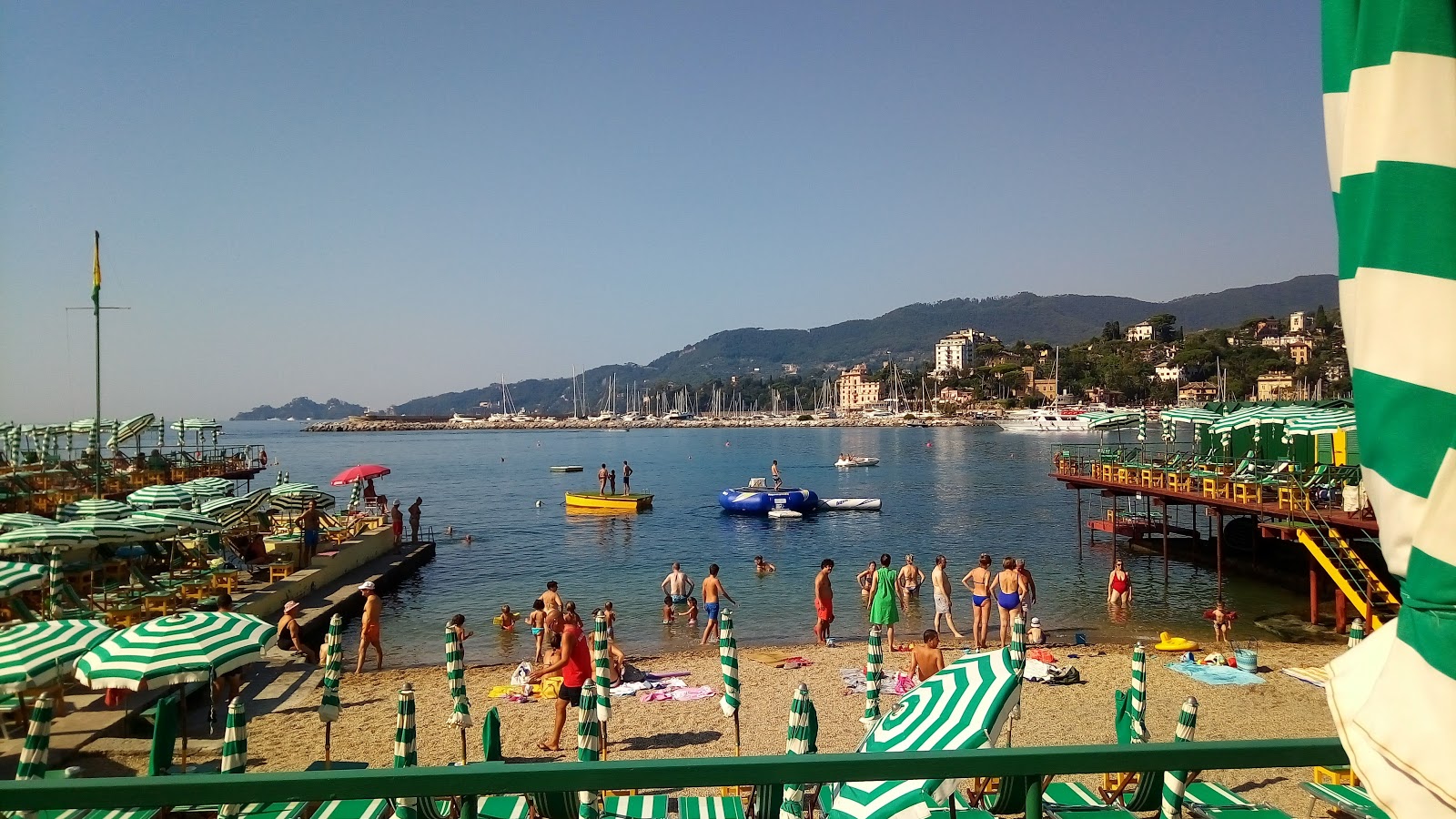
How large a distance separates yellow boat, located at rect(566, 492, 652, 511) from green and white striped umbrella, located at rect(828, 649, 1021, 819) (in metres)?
39.0

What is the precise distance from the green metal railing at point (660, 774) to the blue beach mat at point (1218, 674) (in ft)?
43.6

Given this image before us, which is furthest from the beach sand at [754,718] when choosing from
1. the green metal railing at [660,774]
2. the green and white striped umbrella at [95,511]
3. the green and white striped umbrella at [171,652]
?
the green and white striped umbrella at [95,511]

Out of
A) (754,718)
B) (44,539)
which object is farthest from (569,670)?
(44,539)

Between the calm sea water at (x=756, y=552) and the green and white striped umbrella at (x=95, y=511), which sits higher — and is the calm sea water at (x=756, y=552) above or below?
below

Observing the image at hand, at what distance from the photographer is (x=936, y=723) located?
A: 5285 millimetres

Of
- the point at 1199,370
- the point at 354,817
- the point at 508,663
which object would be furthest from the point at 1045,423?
the point at 354,817

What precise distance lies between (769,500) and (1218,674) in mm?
29095

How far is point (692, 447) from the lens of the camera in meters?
130

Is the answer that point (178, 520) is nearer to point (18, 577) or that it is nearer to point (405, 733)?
point (18, 577)

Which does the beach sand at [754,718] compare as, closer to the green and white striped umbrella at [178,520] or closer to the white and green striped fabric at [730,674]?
the white and green striped fabric at [730,674]

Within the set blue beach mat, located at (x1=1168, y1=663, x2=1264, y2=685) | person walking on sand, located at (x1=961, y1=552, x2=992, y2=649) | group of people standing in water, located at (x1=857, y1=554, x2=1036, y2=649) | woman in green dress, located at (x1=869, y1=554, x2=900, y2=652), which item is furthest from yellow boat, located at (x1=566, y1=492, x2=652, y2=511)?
blue beach mat, located at (x1=1168, y1=663, x2=1264, y2=685)

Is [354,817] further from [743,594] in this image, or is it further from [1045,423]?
[1045,423]

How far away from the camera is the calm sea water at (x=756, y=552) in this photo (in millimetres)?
19734

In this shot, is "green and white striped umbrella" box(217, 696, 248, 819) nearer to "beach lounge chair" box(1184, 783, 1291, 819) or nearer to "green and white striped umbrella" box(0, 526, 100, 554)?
"beach lounge chair" box(1184, 783, 1291, 819)
